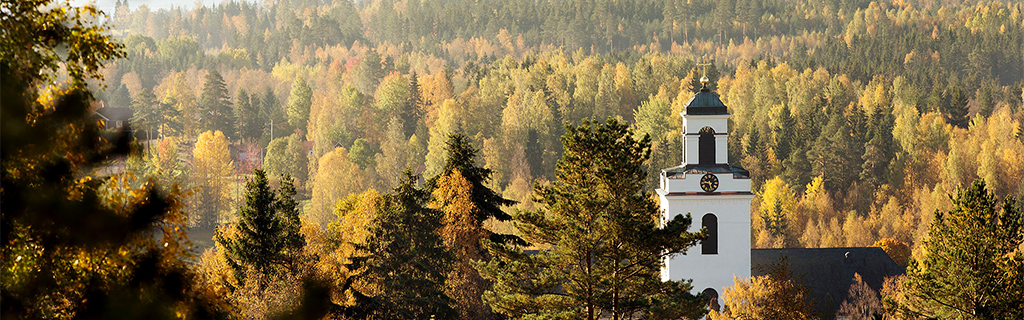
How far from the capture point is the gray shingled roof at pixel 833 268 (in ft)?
167

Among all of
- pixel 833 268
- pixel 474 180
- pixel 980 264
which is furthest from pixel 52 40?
pixel 833 268

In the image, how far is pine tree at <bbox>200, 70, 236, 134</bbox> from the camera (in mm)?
143125

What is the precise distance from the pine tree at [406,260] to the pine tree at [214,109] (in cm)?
11557

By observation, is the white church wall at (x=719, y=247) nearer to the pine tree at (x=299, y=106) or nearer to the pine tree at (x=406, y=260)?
the pine tree at (x=406, y=260)

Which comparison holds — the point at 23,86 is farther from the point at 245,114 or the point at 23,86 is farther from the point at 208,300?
the point at 245,114

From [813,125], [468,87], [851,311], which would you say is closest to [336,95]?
[468,87]

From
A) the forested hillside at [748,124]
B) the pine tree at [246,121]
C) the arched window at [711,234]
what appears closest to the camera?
the arched window at [711,234]

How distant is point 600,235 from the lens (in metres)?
25.8

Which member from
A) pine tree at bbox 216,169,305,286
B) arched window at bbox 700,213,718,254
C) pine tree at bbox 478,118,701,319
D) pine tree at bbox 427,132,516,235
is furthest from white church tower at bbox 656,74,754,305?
pine tree at bbox 216,169,305,286

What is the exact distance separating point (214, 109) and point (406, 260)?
391 ft

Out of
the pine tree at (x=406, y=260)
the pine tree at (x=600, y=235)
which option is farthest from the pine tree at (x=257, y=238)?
the pine tree at (x=600, y=235)

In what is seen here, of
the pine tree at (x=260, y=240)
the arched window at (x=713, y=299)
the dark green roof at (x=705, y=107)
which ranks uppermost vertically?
the dark green roof at (x=705, y=107)

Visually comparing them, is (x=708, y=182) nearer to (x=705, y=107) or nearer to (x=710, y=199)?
(x=710, y=199)

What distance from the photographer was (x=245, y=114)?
144000 mm
